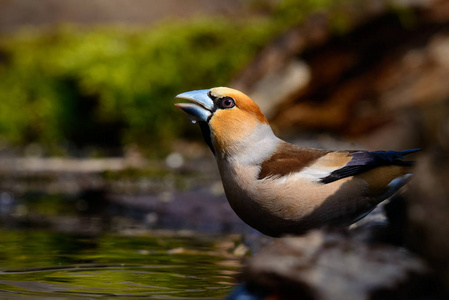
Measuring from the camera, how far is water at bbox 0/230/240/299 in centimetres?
350

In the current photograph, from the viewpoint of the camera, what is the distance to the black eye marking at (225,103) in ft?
13.2

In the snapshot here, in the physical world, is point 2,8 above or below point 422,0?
above

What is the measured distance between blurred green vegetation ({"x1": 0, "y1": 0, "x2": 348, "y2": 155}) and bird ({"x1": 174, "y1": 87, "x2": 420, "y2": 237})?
26.7 ft

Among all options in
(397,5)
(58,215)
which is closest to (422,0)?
(397,5)

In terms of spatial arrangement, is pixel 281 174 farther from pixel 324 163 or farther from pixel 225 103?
pixel 225 103

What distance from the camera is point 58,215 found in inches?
298

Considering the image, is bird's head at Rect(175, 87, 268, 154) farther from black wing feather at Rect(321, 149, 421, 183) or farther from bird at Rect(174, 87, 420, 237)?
black wing feather at Rect(321, 149, 421, 183)

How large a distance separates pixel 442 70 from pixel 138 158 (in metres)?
5.47

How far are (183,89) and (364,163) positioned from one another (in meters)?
9.43

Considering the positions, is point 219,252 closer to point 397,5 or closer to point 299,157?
point 299,157

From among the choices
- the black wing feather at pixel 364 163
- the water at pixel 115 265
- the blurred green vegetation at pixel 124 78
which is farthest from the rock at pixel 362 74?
the black wing feather at pixel 364 163

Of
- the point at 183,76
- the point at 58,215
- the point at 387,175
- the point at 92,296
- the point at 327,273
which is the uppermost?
the point at 183,76

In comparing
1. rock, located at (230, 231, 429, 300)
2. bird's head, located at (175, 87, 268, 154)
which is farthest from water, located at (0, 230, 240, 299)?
bird's head, located at (175, 87, 268, 154)

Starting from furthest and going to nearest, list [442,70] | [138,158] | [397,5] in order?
[138,158], [442,70], [397,5]
